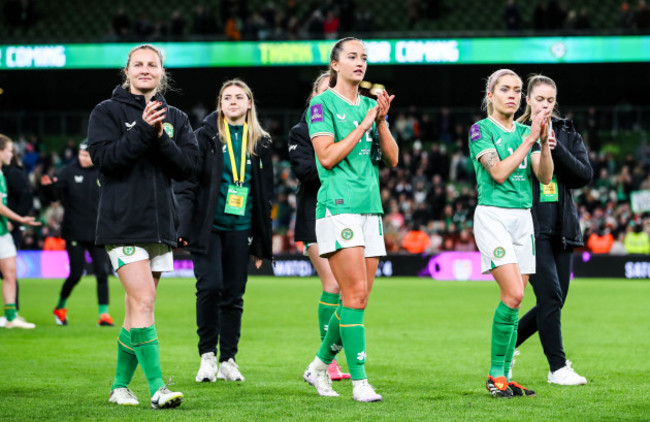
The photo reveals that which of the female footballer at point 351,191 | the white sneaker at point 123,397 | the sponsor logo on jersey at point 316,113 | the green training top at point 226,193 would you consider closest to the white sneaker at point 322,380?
the female footballer at point 351,191

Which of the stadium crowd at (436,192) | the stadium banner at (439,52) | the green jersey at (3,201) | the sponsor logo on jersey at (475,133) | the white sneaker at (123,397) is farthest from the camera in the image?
the stadium banner at (439,52)

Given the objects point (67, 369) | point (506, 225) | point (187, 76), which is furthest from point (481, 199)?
point (187, 76)

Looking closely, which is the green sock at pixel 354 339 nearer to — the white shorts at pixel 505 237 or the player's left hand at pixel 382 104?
the white shorts at pixel 505 237

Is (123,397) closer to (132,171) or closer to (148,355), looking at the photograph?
(148,355)

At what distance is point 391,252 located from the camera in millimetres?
25688

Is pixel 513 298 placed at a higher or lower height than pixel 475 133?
lower

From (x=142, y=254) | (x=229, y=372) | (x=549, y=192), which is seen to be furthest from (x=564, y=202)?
(x=142, y=254)

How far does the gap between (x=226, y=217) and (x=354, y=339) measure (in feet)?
6.49

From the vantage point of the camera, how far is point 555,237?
752 cm

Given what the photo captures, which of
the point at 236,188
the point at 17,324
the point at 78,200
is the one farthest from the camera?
the point at 78,200

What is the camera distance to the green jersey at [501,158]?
22.3 feet

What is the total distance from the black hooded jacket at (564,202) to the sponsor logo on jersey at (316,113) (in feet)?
6.76

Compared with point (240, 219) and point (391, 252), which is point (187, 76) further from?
point (240, 219)

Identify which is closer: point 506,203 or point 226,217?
point 506,203
